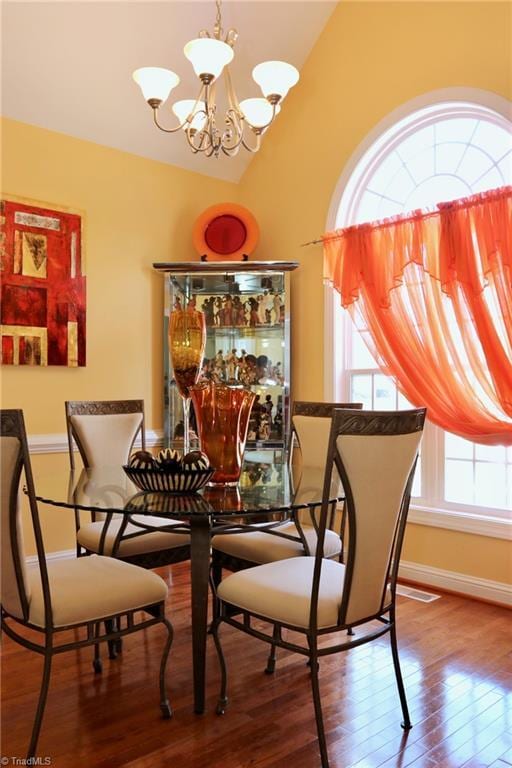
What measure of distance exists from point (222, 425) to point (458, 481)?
69.7 inches

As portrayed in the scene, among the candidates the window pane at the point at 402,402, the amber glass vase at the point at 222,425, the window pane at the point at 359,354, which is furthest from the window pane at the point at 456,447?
the amber glass vase at the point at 222,425

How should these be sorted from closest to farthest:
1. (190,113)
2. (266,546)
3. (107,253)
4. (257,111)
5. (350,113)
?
(266,546), (257,111), (190,113), (350,113), (107,253)

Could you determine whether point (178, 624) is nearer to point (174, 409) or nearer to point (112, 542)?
point (112, 542)

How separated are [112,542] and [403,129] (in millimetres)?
2977

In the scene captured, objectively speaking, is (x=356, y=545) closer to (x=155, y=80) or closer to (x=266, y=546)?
(x=266, y=546)

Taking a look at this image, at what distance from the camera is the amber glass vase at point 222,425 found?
100 inches

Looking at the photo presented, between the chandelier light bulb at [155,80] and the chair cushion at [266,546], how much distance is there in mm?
2006

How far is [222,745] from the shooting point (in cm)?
206

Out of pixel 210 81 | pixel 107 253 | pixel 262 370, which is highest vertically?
pixel 210 81

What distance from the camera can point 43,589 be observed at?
1.92 metres

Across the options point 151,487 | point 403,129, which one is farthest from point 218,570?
point 403,129

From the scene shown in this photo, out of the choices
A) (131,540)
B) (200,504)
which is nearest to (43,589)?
(200,504)

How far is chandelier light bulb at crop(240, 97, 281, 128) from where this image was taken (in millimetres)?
3203

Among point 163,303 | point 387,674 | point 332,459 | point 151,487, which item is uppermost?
point 163,303
